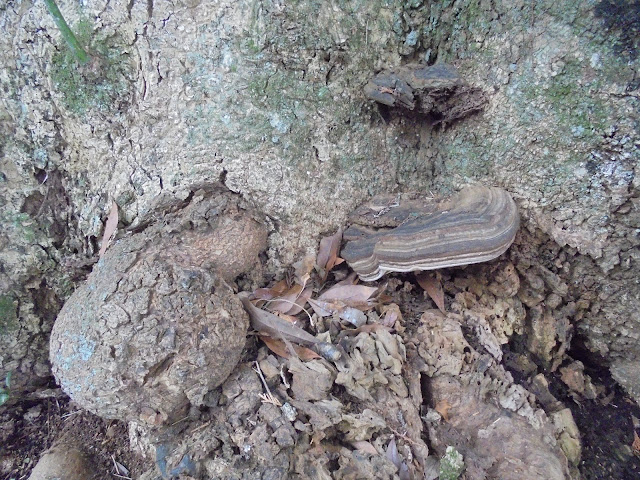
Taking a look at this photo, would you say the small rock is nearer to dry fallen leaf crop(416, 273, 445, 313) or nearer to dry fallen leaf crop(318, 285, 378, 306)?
dry fallen leaf crop(318, 285, 378, 306)

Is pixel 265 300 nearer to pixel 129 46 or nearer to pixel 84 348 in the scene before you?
pixel 84 348

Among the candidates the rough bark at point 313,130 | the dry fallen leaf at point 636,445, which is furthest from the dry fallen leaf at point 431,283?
the dry fallen leaf at point 636,445

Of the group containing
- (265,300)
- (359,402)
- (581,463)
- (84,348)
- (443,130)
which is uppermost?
(443,130)

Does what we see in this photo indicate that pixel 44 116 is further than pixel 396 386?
Yes

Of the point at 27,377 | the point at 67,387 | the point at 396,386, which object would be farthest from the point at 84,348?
the point at 396,386

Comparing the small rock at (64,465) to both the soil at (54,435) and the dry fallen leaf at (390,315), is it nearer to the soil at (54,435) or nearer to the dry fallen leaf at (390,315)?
the soil at (54,435)

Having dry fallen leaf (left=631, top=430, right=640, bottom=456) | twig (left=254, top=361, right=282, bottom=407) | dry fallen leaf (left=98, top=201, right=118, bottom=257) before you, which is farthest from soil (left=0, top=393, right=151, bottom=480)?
dry fallen leaf (left=631, top=430, right=640, bottom=456)

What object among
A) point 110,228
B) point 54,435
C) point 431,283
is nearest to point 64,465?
point 54,435
